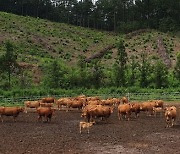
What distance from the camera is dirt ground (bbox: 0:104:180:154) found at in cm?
1900

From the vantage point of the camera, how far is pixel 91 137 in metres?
22.1

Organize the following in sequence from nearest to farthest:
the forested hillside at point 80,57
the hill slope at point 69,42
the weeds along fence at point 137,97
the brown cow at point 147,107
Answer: the brown cow at point 147,107, the weeds along fence at point 137,97, the forested hillside at point 80,57, the hill slope at point 69,42

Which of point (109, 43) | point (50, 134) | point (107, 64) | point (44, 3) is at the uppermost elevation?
point (44, 3)

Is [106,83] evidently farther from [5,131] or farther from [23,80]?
[5,131]

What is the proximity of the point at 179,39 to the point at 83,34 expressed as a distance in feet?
90.9

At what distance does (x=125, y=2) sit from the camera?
134625 millimetres

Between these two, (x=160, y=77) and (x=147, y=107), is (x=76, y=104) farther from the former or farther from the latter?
(x=160, y=77)

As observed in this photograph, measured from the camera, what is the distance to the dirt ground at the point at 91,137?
19.0 meters

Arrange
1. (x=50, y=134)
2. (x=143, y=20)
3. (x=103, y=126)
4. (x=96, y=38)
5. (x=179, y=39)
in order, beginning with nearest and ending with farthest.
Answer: (x=50, y=134), (x=103, y=126), (x=179, y=39), (x=96, y=38), (x=143, y=20)

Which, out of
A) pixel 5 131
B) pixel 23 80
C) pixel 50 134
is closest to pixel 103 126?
pixel 50 134

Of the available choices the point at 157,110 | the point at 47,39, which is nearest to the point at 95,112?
the point at 157,110

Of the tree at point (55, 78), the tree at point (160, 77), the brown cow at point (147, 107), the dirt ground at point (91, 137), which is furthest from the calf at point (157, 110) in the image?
the tree at point (55, 78)

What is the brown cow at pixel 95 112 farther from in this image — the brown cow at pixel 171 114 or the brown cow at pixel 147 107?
the brown cow at pixel 147 107

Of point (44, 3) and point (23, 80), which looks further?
point (44, 3)
